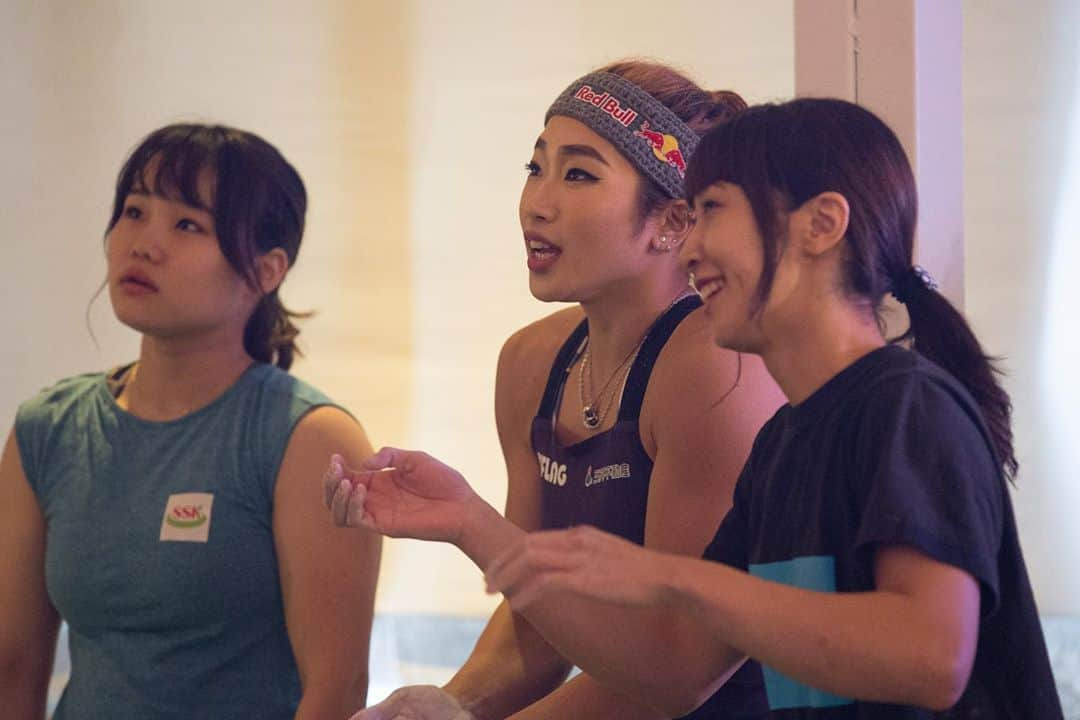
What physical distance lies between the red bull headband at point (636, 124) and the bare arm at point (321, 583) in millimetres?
594

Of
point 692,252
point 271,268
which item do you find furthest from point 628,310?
point 271,268

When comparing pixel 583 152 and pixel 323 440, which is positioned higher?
pixel 583 152

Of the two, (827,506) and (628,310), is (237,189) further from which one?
(827,506)

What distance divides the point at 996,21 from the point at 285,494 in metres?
1.13

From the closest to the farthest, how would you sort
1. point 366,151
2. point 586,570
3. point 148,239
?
1. point 586,570
2. point 148,239
3. point 366,151

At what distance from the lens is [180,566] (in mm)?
1853

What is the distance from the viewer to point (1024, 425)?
1.78 metres

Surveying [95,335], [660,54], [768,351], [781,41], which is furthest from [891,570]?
[95,335]

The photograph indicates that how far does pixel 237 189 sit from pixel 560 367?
570 mm

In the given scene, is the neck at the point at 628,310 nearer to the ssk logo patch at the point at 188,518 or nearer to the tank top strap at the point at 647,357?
the tank top strap at the point at 647,357

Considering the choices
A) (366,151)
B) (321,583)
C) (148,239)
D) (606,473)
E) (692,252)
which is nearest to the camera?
(692,252)

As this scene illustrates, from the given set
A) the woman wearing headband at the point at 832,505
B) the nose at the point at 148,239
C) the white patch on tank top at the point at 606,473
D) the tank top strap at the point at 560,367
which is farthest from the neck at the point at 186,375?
the woman wearing headband at the point at 832,505

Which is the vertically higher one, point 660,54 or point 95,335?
point 660,54

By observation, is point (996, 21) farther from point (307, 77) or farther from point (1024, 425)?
point (307, 77)
